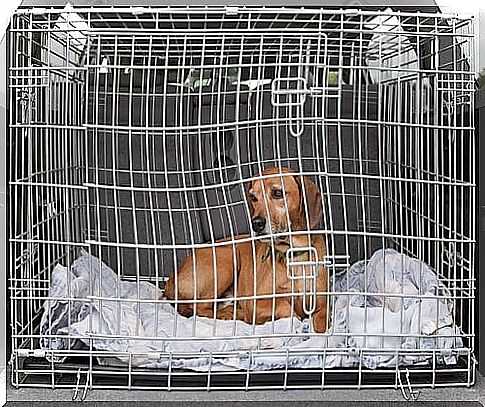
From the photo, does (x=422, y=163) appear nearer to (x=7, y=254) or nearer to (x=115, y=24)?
(x=115, y=24)

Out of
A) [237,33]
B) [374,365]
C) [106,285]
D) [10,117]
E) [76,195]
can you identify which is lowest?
[374,365]

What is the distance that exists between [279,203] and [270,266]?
21 centimetres

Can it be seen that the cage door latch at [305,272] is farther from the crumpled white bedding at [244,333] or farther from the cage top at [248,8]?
the cage top at [248,8]

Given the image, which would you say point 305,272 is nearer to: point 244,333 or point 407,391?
point 244,333

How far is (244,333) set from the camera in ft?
7.85

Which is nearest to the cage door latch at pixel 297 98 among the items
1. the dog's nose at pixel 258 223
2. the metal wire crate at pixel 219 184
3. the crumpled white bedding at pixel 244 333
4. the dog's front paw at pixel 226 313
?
the metal wire crate at pixel 219 184

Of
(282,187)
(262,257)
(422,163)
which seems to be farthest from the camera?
(422,163)

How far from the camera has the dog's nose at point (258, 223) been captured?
2455mm

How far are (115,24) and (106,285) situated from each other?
83 cm

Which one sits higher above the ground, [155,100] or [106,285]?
[155,100]

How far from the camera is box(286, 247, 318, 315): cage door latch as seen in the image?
7.47 feet

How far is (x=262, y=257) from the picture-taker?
262 cm

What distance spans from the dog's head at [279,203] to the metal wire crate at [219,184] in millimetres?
60

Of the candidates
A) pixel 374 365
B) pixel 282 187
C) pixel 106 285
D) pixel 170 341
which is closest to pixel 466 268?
pixel 374 365
